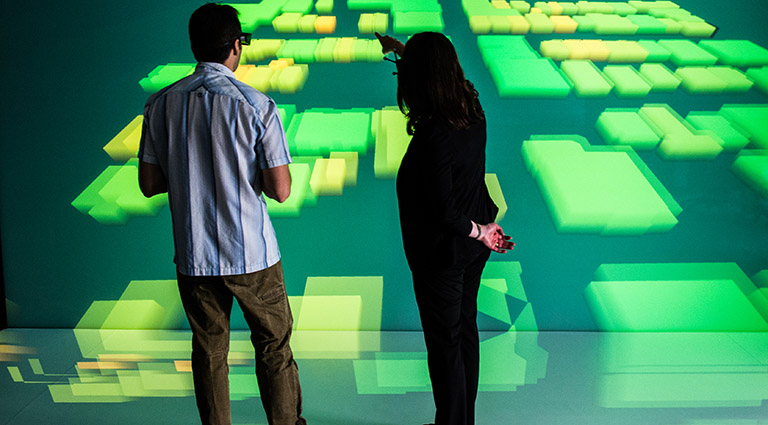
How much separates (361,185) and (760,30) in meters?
1.77

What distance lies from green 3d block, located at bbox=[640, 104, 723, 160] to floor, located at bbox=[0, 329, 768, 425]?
32.2 inches

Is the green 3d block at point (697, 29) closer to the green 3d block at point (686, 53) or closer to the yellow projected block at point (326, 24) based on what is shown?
the green 3d block at point (686, 53)

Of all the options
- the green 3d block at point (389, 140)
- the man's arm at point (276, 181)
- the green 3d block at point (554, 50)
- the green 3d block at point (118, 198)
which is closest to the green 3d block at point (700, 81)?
the green 3d block at point (554, 50)

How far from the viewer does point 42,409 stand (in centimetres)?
198

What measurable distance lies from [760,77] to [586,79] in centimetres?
72

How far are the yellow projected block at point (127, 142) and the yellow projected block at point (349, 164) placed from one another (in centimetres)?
86

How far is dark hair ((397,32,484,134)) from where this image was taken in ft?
4.60

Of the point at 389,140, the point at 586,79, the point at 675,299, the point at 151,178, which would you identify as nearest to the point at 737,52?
the point at 586,79

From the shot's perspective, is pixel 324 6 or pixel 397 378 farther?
pixel 324 6

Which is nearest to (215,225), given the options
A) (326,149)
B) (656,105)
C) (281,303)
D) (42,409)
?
(281,303)

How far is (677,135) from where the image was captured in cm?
234

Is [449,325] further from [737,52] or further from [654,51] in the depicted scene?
[737,52]

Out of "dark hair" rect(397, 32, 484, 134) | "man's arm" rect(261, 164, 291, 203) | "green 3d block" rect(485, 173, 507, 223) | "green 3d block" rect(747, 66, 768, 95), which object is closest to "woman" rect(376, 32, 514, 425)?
"dark hair" rect(397, 32, 484, 134)

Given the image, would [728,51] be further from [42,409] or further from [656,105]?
[42,409]
